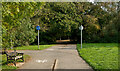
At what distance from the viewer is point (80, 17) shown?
28.7 m

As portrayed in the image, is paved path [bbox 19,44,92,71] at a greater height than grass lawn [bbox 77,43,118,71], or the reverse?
grass lawn [bbox 77,43,118,71]

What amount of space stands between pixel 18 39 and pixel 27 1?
13053 millimetres

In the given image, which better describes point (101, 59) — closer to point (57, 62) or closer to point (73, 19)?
point (57, 62)

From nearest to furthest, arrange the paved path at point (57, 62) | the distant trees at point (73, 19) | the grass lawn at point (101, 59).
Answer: the grass lawn at point (101, 59) → the paved path at point (57, 62) → the distant trees at point (73, 19)

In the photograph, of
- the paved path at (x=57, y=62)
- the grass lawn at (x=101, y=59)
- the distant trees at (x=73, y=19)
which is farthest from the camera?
the distant trees at (x=73, y=19)

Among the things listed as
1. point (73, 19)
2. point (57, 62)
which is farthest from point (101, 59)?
point (73, 19)

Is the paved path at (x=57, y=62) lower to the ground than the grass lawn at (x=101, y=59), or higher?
lower

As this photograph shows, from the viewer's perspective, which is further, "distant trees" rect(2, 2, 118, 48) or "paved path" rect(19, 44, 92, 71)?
"distant trees" rect(2, 2, 118, 48)

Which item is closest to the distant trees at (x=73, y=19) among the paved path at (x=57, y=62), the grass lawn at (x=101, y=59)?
the grass lawn at (x=101, y=59)

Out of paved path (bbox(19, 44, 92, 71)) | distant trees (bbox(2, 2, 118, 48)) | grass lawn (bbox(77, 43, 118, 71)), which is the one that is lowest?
paved path (bbox(19, 44, 92, 71))

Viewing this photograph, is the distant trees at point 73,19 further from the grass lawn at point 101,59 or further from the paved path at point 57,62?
the paved path at point 57,62

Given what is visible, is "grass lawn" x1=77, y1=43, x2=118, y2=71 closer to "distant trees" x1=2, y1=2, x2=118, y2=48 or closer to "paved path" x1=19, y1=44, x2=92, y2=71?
"paved path" x1=19, y1=44, x2=92, y2=71

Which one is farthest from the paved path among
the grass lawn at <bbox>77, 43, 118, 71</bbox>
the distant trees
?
the distant trees

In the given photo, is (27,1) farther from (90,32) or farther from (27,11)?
(90,32)
